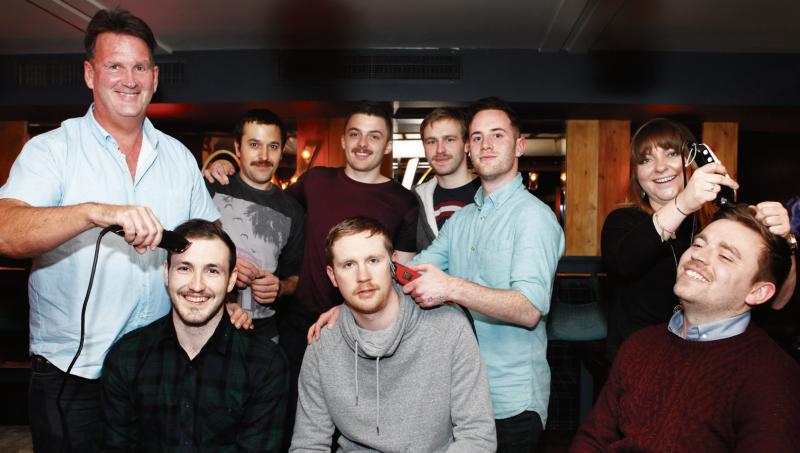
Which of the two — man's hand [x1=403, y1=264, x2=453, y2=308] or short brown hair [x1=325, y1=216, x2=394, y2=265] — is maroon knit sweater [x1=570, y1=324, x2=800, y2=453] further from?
short brown hair [x1=325, y1=216, x2=394, y2=265]

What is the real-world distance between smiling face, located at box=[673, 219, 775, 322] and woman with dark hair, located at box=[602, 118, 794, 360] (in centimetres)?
15

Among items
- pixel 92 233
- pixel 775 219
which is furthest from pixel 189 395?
pixel 775 219

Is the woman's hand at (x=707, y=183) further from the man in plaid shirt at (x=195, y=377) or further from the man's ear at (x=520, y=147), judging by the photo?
the man in plaid shirt at (x=195, y=377)

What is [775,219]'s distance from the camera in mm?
1501

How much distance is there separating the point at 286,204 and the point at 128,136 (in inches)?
36.2

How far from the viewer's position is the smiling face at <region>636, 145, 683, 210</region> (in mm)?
1953

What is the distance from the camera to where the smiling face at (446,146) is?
274cm

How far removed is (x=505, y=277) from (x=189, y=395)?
108 cm

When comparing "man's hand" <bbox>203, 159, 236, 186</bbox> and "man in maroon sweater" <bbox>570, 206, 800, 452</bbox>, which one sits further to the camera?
"man's hand" <bbox>203, 159, 236, 186</bbox>

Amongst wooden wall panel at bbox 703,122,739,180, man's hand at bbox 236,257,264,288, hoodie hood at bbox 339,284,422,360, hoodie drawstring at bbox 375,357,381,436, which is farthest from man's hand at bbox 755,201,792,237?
wooden wall panel at bbox 703,122,739,180

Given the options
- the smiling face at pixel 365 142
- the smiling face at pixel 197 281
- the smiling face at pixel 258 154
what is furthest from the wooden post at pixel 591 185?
the smiling face at pixel 197 281

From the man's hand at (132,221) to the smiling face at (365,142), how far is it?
131cm

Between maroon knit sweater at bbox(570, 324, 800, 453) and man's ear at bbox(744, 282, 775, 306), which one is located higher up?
man's ear at bbox(744, 282, 775, 306)

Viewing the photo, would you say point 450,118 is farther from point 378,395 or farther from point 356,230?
point 378,395
